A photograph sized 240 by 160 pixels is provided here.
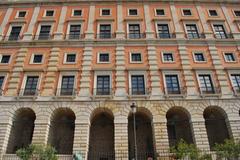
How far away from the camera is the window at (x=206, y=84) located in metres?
21.3

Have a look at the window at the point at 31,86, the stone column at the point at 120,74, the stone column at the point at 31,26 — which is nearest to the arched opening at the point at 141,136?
the stone column at the point at 120,74

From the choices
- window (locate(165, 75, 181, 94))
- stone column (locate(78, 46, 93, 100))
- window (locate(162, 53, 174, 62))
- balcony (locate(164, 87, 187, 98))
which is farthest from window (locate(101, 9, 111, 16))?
balcony (locate(164, 87, 187, 98))

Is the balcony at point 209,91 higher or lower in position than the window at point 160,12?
lower

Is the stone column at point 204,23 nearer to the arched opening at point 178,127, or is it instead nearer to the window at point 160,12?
the window at point 160,12

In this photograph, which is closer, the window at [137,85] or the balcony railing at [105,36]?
the window at [137,85]

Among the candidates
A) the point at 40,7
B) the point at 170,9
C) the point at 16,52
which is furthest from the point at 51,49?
the point at 170,9

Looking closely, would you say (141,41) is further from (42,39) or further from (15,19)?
(15,19)

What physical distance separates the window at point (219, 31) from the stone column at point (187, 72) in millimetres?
4874

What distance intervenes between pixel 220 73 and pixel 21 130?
21050mm

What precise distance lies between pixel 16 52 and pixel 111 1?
1354 cm

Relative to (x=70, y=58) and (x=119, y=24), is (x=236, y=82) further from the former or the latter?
(x=70, y=58)

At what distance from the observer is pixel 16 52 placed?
2384 centimetres

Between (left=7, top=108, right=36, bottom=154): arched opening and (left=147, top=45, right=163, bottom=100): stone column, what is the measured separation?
12.1 meters

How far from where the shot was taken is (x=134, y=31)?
25812mm
